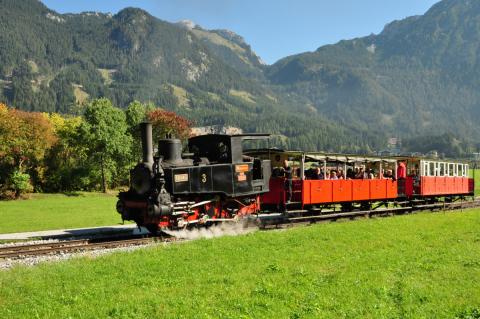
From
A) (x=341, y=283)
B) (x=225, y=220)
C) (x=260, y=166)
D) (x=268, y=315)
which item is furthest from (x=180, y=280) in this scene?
(x=260, y=166)

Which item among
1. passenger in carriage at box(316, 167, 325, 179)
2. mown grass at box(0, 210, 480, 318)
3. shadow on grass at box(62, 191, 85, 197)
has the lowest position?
shadow on grass at box(62, 191, 85, 197)

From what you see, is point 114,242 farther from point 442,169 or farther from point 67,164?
point 67,164

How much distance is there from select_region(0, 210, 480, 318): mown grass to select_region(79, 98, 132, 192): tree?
156 feet

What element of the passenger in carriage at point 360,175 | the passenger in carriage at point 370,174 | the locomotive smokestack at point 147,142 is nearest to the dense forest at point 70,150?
the locomotive smokestack at point 147,142

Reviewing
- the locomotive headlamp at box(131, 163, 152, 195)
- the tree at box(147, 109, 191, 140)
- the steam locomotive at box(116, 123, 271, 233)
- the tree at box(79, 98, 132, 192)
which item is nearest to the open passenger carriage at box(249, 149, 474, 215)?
the steam locomotive at box(116, 123, 271, 233)

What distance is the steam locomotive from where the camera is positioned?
59.6ft

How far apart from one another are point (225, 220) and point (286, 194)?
3.85 m

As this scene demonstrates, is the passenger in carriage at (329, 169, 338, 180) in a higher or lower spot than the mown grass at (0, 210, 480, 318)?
higher

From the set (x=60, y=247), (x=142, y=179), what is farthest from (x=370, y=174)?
(x=60, y=247)

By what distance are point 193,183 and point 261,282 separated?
849 centimetres

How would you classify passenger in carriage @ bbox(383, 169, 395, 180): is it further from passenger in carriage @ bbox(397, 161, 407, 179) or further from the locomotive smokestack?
the locomotive smokestack

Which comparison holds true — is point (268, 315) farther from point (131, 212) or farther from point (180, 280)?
point (131, 212)

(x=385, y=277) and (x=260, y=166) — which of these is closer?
(x=385, y=277)

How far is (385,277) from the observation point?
11430 millimetres
